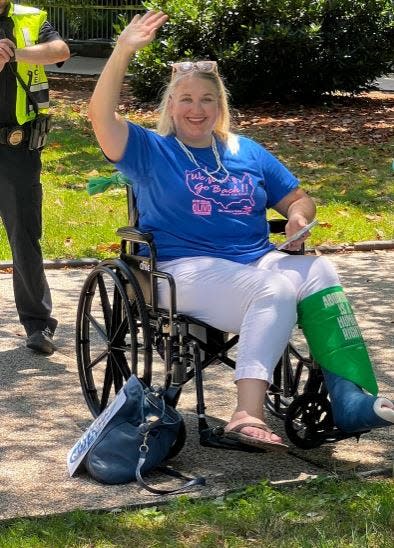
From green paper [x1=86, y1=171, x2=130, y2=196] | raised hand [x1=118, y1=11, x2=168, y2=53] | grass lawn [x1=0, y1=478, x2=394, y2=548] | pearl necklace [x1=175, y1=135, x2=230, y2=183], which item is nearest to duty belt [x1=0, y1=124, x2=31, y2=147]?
green paper [x1=86, y1=171, x2=130, y2=196]

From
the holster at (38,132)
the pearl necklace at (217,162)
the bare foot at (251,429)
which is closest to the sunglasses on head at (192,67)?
the pearl necklace at (217,162)

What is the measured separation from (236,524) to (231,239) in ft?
4.49

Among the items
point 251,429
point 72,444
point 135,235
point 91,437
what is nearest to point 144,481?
point 91,437

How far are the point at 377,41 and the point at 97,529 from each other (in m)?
11.8

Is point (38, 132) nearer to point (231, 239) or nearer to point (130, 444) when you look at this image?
point (231, 239)

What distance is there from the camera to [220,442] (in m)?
4.54

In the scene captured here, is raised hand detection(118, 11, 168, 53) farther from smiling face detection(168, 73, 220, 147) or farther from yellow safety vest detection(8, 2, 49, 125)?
yellow safety vest detection(8, 2, 49, 125)

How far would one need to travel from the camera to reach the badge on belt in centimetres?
602

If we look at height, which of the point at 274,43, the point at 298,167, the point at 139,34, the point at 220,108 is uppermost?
the point at 139,34

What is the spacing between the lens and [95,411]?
524 centimetres

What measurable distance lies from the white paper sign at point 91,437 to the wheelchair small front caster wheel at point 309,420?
0.68 meters

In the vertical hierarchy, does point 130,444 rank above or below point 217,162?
below

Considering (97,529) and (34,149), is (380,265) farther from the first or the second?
(97,529)

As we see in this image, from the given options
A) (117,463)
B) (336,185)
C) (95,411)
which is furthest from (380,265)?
(117,463)
